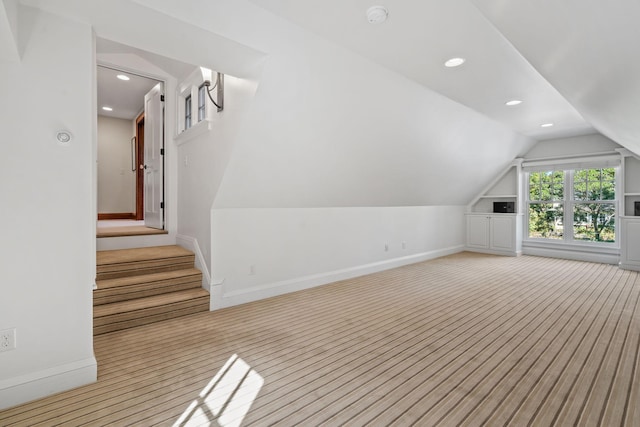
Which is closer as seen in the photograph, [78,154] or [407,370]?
[78,154]

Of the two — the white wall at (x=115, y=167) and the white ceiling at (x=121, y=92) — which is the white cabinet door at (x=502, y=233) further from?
the white wall at (x=115, y=167)

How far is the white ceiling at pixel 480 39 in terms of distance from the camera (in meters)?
1.48

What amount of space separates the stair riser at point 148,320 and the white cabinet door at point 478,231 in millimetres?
6343

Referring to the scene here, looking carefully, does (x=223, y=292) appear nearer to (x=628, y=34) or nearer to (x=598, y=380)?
(x=598, y=380)

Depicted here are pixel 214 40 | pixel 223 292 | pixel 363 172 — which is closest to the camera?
pixel 214 40

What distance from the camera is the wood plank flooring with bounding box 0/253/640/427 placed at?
166 cm

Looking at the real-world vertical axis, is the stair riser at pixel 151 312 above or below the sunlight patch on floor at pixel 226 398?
above

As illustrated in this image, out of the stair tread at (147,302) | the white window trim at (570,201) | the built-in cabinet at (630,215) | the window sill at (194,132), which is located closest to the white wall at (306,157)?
the window sill at (194,132)

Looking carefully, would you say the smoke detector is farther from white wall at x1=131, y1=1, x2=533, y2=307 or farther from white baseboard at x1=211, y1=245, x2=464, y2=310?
white baseboard at x1=211, y1=245, x2=464, y2=310

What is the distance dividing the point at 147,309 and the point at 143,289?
0.29 metres

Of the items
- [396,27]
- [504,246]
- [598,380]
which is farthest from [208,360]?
[504,246]

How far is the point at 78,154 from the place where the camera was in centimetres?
191

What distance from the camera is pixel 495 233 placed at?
677cm

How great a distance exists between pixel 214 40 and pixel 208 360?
91.2 inches
